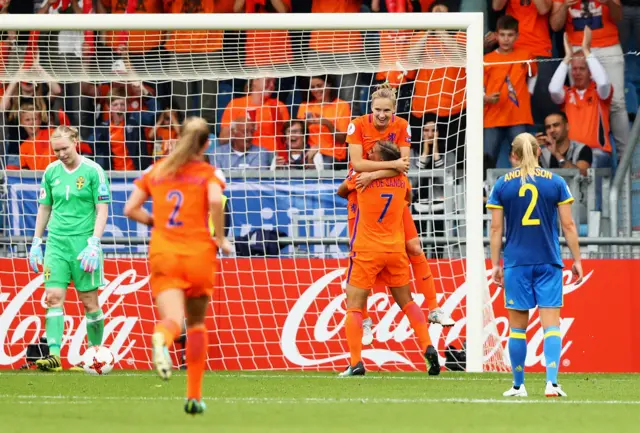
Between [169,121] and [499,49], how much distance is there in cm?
421

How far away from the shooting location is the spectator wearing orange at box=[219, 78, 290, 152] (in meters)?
13.8

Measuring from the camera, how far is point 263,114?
45.4 ft

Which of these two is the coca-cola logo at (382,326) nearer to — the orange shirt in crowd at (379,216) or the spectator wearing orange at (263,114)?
the orange shirt in crowd at (379,216)

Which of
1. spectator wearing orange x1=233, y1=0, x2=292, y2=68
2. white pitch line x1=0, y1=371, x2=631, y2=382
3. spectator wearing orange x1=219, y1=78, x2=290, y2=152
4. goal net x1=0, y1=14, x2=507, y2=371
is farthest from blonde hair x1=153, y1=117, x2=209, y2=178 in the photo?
spectator wearing orange x1=219, y1=78, x2=290, y2=152

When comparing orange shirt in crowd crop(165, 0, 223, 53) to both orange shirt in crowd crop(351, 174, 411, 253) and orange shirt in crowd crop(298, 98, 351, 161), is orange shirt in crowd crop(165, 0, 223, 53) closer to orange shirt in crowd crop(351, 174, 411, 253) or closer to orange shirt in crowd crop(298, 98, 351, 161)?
orange shirt in crowd crop(298, 98, 351, 161)

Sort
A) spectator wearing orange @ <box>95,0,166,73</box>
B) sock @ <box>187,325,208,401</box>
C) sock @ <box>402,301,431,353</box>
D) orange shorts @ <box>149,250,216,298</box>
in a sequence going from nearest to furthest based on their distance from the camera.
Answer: sock @ <box>187,325,208,401</box>, orange shorts @ <box>149,250,216,298</box>, sock @ <box>402,301,431,353</box>, spectator wearing orange @ <box>95,0,166,73</box>

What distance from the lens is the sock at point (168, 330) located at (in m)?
6.18

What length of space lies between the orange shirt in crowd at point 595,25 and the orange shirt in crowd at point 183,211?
31.0ft

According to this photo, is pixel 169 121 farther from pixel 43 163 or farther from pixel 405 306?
pixel 405 306

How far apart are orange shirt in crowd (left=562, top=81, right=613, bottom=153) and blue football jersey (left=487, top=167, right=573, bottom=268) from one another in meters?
6.33

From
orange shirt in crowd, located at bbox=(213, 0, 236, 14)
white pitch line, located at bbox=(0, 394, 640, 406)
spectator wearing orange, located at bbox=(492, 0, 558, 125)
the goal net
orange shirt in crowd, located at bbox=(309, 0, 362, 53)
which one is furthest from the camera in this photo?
orange shirt in crowd, located at bbox=(213, 0, 236, 14)

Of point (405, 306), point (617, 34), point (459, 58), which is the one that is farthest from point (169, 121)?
point (617, 34)

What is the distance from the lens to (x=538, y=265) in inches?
332

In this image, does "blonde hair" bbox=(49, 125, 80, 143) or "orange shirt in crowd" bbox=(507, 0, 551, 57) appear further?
"orange shirt in crowd" bbox=(507, 0, 551, 57)
